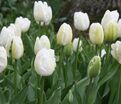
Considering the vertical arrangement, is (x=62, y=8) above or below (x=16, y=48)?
above

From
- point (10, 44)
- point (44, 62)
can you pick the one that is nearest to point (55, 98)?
point (44, 62)

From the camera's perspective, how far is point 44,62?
218cm

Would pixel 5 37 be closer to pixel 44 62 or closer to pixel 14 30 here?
pixel 14 30

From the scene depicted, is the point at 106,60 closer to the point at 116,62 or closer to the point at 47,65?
the point at 116,62

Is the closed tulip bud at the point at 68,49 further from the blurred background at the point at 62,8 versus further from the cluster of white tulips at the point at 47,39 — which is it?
the blurred background at the point at 62,8

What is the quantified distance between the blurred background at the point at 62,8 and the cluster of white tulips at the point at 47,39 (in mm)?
2515

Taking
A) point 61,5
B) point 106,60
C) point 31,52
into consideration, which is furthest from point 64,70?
point 61,5

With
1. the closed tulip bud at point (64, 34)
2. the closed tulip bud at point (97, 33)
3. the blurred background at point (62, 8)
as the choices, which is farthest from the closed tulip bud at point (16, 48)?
the blurred background at point (62, 8)

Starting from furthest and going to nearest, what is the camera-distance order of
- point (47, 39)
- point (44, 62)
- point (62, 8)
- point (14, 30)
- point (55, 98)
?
point (62, 8)
point (14, 30)
point (47, 39)
point (55, 98)
point (44, 62)

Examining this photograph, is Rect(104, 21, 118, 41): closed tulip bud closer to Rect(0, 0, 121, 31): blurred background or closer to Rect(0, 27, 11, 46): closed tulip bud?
Rect(0, 27, 11, 46): closed tulip bud

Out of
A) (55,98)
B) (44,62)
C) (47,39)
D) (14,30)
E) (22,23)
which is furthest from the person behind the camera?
(22,23)

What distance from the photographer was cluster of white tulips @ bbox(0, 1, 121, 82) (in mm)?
2195

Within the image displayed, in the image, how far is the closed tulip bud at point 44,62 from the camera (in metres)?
2.18

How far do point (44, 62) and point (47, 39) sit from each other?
1.01ft
